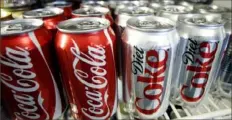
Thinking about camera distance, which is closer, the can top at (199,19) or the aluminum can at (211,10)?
the can top at (199,19)

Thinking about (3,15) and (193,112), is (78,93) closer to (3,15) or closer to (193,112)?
(3,15)

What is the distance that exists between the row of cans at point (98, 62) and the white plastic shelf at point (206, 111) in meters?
0.13

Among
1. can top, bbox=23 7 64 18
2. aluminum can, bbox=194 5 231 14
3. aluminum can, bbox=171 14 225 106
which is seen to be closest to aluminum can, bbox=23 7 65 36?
can top, bbox=23 7 64 18

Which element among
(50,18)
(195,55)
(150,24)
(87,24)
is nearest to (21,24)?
(50,18)

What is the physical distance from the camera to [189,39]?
22.3 inches

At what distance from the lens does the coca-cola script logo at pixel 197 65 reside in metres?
0.57

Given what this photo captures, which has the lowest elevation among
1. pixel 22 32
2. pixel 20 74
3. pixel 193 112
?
pixel 193 112

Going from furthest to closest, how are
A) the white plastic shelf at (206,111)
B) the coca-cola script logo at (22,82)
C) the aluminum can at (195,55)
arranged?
the white plastic shelf at (206,111), the aluminum can at (195,55), the coca-cola script logo at (22,82)

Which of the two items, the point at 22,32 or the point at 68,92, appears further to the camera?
the point at 68,92

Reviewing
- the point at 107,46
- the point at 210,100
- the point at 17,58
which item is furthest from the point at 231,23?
the point at 17,58

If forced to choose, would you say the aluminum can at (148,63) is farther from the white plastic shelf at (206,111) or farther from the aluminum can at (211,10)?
the aluminum can at (211,10)

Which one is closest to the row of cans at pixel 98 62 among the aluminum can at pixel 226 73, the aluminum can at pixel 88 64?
the aluminum can at pixel 88 64

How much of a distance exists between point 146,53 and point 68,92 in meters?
0.27

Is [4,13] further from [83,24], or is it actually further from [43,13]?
[83,24]
